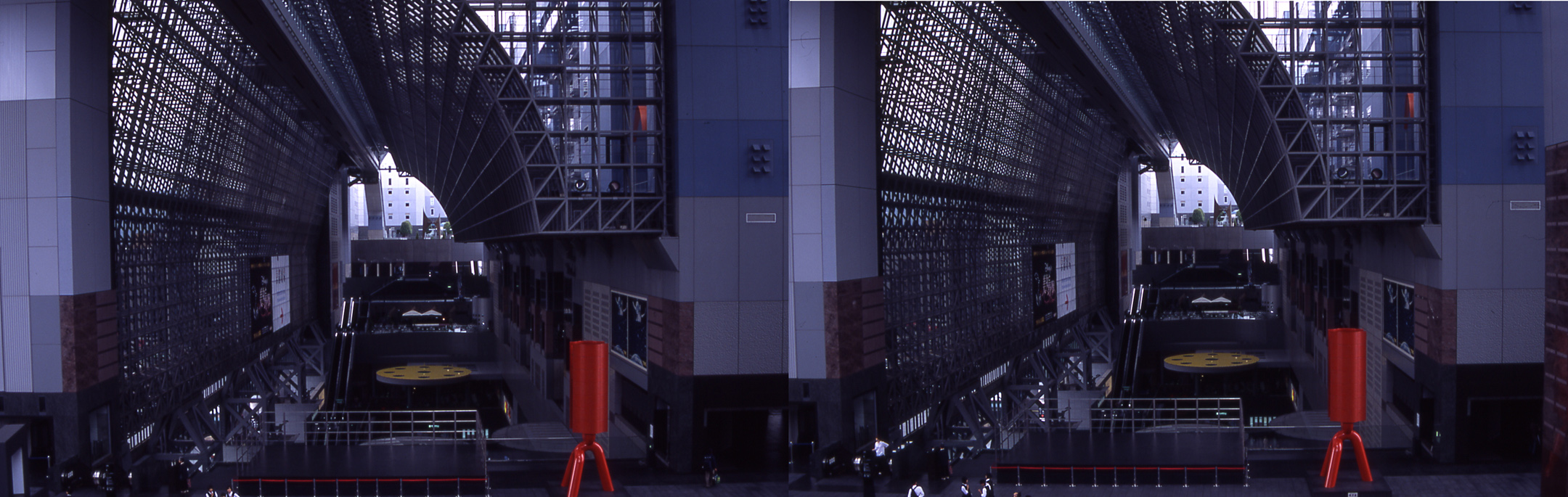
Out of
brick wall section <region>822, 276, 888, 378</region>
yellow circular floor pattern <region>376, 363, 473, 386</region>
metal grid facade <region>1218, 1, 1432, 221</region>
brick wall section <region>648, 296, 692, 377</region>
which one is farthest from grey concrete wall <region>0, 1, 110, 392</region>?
metal grid facade <region>1218, 1, 1432, 221</region>

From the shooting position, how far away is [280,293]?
48.1m

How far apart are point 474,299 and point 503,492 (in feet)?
126

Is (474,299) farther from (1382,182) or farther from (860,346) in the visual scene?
(1382,182)

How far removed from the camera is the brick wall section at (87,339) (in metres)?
19.5

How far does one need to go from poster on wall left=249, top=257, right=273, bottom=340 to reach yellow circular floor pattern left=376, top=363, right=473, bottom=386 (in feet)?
19.3

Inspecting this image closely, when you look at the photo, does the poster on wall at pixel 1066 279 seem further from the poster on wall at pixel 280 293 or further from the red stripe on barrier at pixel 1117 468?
the poster on wall at pixel 280 293

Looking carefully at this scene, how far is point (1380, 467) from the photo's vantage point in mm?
20547

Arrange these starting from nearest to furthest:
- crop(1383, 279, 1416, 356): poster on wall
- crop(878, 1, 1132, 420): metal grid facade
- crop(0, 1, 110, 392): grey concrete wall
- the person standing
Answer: crop(0, 1, 110, 392): grey concrete wall, the person standing, crop(1383, 279, 1416, 356): poster on wall, crop(878, 1, 1132, 420): metal grid facade

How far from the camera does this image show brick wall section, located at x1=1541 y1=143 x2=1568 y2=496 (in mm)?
13750

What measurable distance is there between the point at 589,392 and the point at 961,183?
18.7 m

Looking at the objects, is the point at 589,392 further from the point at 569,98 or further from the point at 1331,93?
the point at 1331,93

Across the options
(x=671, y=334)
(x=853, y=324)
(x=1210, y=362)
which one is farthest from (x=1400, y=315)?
(x=671, y=334)

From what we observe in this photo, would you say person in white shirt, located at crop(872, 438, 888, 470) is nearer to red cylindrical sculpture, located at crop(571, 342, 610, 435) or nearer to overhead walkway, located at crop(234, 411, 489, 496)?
red cylindrical sculpture, located at crop(571, 342, 610, 435)

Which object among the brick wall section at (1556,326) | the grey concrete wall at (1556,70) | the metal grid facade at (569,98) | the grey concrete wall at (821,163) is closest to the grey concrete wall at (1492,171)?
the brick wall section at (1556,326)
